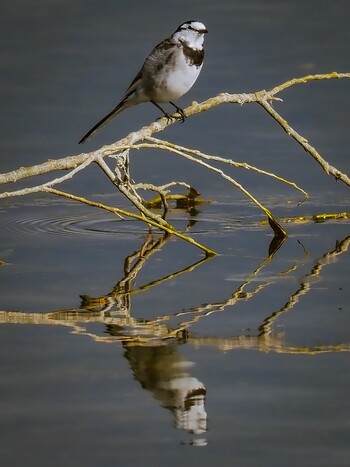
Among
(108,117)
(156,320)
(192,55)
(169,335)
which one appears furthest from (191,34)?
(169,335)

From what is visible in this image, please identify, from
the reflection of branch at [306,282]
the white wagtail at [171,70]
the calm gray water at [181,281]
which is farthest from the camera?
the white wagtail at [171,70]

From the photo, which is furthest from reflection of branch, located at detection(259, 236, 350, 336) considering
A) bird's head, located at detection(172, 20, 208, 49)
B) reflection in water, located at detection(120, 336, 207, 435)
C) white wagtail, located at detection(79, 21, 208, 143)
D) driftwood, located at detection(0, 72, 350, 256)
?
bird's head, located at detection(172, 20, 208, 49)

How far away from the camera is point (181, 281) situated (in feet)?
22.3

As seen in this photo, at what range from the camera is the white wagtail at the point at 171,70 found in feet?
27.6

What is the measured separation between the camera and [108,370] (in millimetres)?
5324

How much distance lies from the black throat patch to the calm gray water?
3.37ft

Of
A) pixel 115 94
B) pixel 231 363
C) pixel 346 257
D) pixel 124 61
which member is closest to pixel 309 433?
pixel 231 363

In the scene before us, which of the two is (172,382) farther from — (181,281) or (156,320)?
(181,281)

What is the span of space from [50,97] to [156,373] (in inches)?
267

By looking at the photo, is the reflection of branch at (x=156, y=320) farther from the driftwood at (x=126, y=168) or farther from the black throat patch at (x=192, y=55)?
the black throat patch at (x=192, y=55)

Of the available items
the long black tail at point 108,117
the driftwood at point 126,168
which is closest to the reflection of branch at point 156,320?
the driftwood at point 126,168

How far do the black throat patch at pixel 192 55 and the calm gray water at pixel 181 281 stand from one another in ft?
3.37

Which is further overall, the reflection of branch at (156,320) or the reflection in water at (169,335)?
the reflection of branch at (156,320)

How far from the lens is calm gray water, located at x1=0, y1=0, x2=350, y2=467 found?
15.4 feet
